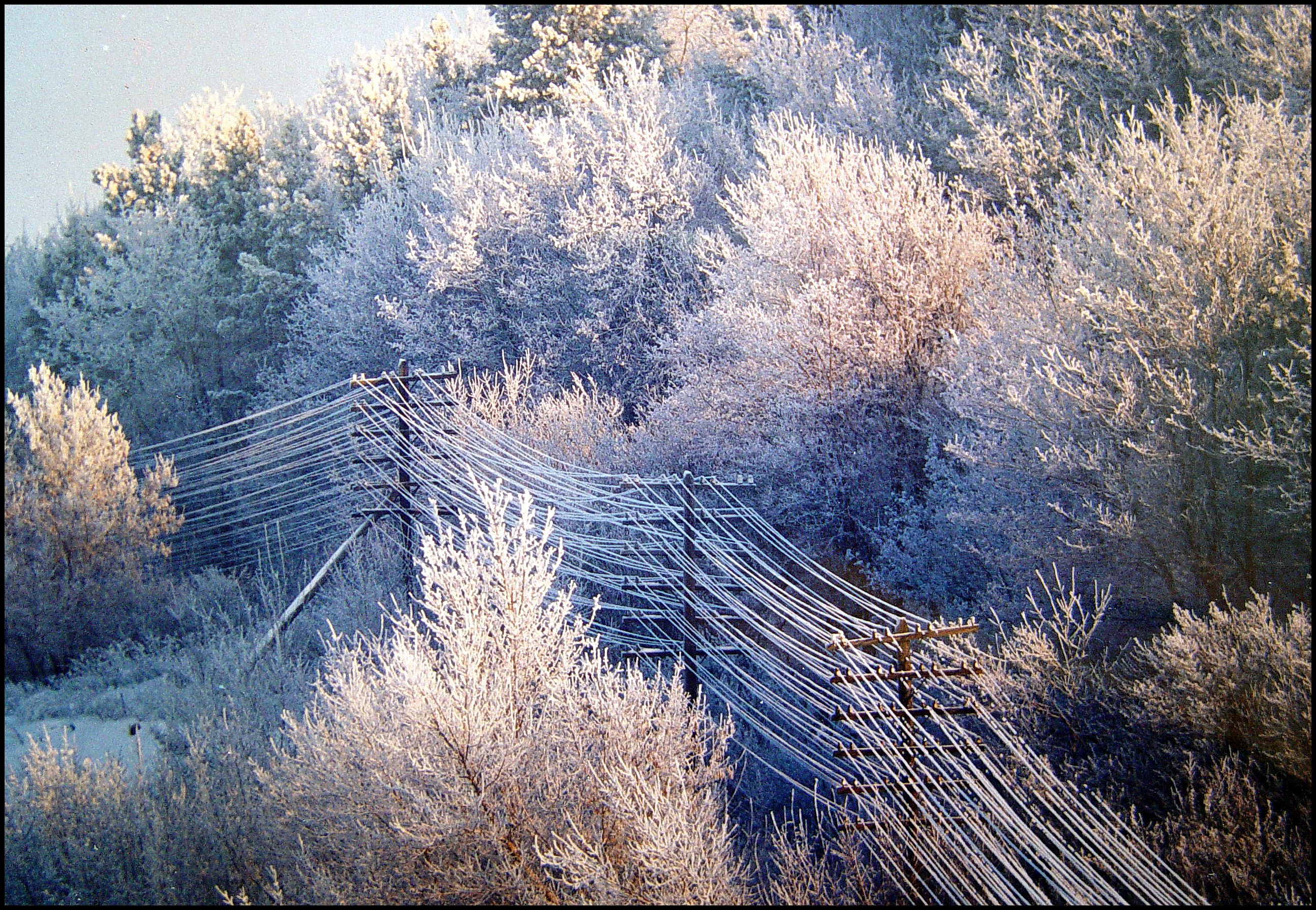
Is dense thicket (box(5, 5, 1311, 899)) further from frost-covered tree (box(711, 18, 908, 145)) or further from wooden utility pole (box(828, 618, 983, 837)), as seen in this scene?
wooden utility pole (box(828, 618, 983, 837))

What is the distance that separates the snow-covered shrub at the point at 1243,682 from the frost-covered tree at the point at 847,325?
5181 mm

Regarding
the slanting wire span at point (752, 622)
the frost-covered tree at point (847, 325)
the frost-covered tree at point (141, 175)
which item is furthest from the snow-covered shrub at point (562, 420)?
the frost-covered tree at point (141, 175)

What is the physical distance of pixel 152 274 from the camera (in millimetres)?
22766

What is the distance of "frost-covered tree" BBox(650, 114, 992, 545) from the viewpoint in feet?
38.6

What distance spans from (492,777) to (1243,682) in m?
5.41

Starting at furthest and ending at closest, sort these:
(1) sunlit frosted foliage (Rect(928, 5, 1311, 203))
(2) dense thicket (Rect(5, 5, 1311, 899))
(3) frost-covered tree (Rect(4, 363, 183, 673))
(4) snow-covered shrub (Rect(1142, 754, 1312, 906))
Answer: (1) sunlit frosted foliage (Rect(928, 5, 1311, 203)) < (2) dense thicket (Rect(5, 5, 1311, 899)) < (3) frost-covered tree (Rect(4, 363, 183, 673)) < (4) snow-covered shrub (Rect(1142, 754, 1312, 906))

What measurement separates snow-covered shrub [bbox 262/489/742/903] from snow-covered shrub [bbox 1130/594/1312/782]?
3.55 m

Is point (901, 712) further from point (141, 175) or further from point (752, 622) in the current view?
point (141, 175)

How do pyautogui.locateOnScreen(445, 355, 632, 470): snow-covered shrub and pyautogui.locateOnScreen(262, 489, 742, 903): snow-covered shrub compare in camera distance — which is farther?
pyautogui.locateOnScreen(445, 355, 632, 470): snow-covered shrub

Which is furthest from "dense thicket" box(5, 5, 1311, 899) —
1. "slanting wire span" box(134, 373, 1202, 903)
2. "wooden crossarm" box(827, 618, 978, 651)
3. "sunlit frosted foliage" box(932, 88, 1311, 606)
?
"wooden crossarm" box(827, 618, 978, 651)

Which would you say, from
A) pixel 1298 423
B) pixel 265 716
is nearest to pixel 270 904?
pixel 265 716

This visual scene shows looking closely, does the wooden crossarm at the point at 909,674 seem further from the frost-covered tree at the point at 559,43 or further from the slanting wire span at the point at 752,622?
the frost-covered tree at the point at 559,43

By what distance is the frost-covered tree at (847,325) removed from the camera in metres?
11.8

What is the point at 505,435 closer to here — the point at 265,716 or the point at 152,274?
the point at 265,716
